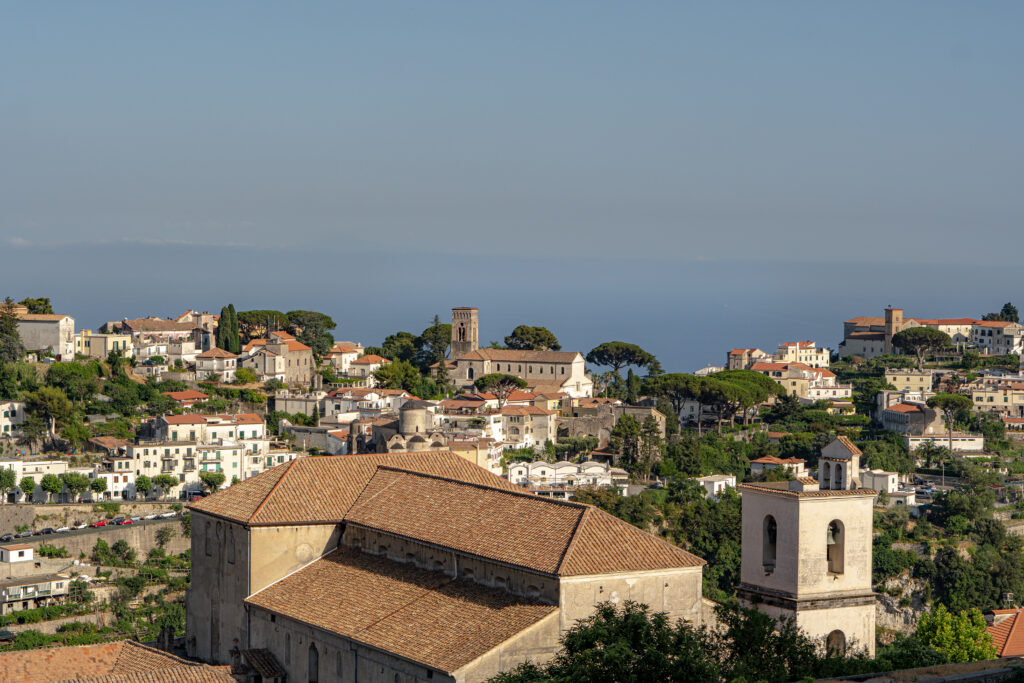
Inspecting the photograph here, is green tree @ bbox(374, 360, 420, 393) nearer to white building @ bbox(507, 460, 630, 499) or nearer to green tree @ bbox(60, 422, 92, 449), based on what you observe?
white building @ bbox(507, 460, 630, 499)

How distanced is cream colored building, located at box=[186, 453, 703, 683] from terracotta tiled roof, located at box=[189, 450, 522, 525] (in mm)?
37

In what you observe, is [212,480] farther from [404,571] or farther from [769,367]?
[769,367]

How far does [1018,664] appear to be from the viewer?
1959 centimetres

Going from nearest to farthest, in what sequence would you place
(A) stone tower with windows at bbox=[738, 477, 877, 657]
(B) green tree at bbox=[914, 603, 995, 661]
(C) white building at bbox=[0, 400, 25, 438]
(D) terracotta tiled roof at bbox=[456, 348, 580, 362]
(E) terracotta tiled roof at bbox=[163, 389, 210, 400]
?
1. (A) stone tower with windows at bbox=[738, 477, 877, 657]
2. (B) green tree at bbox=[914, 603, 995, 661]
3. (C) white building at bbox=[0, 400, 25, 438]
4. (E) terracotta tiled roof at bbox=[163, 389, 210, 400]
5. (D) terracotta tiled roof at bbox=[456, 348, 580, 362]

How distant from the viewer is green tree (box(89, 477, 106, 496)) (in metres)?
68.5

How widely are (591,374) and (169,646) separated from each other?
75.1 m

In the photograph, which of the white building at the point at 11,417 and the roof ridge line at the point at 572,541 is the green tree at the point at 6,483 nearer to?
the white building at the point at 11,417

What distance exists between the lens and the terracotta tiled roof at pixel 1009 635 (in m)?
40.4

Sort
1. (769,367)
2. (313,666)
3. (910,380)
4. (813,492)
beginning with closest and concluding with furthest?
(813,492), (313,666), (910,380), (769,367)

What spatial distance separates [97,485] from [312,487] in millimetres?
40812

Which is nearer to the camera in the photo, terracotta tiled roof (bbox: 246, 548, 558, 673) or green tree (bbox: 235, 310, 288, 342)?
terracotta tiled roof (bbox: 246, 548, 558, 673)

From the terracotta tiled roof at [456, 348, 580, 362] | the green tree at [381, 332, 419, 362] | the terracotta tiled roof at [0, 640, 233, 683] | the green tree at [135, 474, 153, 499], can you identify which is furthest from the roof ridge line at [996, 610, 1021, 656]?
the green tree at [381, 332, 419, 362]

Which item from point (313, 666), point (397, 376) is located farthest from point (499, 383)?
point (313, 666)

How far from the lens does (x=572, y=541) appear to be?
24594mm
